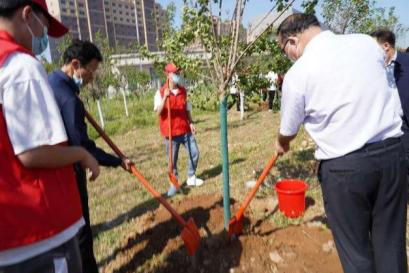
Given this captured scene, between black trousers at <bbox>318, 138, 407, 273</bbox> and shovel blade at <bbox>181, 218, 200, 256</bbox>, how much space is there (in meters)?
1.40

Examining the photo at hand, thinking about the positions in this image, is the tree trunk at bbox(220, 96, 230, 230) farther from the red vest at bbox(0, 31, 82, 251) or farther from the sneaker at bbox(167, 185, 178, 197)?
the red vest at bbox(0, 31, 82, 251)

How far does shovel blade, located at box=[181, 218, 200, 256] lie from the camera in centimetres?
319

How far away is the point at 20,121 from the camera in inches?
49.0

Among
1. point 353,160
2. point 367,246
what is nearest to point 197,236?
point 367,246

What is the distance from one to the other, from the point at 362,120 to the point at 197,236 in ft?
6.48

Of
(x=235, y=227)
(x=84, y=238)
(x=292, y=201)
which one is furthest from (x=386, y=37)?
(x=84, y=238)

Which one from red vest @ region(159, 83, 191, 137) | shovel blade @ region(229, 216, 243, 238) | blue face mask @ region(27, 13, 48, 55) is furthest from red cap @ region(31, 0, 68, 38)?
red vest @ region(159, 83, 191, 137)

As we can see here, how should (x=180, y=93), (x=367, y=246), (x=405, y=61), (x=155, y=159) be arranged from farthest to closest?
(x=155, y=159) → (x=180, y=93) → (x=405, y=61) → (x=367, y=246)

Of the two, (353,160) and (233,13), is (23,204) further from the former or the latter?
(233,13)

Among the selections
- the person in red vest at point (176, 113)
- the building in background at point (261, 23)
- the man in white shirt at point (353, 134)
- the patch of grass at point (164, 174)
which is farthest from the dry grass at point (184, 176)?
the building in background at point (261, 23)

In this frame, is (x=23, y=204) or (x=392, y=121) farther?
(x=392, y=121)

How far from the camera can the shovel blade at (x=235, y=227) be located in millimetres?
3430

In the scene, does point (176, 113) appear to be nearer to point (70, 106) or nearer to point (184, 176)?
point (184, 176)

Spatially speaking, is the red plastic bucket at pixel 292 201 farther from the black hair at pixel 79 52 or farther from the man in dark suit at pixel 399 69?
the black hair at pixel 79 52
